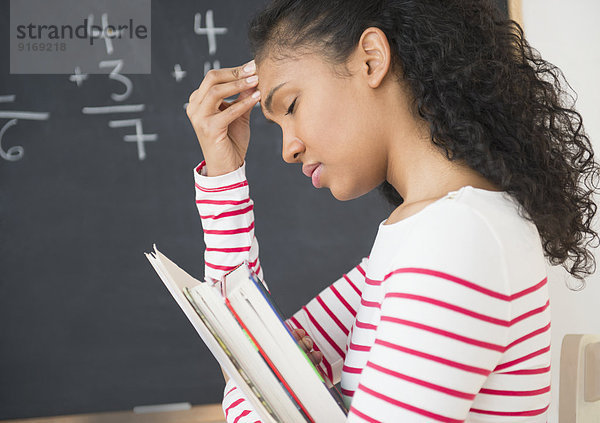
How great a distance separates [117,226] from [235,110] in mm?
657

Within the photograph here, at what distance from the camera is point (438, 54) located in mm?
613

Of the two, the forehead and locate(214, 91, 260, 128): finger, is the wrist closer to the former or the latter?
locate(214, 91, 260, 128): finger

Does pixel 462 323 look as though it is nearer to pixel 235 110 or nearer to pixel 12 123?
pixel 235 110

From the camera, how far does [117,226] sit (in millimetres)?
1362

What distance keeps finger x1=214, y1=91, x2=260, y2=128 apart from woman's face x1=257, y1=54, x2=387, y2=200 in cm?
10

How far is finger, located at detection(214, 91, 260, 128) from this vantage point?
80cm

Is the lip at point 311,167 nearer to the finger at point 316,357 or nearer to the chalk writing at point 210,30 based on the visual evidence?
the finger at point 316,357

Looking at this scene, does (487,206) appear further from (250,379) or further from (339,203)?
(339,203)

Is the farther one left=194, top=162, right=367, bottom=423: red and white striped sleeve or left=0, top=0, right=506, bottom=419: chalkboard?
left=0, top=0, right=506, bottom=419: chalkboard

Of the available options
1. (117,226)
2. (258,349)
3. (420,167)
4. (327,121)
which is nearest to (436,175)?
(420,167)

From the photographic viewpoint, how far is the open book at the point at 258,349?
21.9 inches

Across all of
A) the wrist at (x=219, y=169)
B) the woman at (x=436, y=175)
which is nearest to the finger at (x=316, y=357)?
the woman at (x=436, y=175)

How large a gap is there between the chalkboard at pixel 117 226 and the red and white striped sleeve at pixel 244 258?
21.1 inches

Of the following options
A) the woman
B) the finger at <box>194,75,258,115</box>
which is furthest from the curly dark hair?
the finger at <box>194,75,258,115</box>
